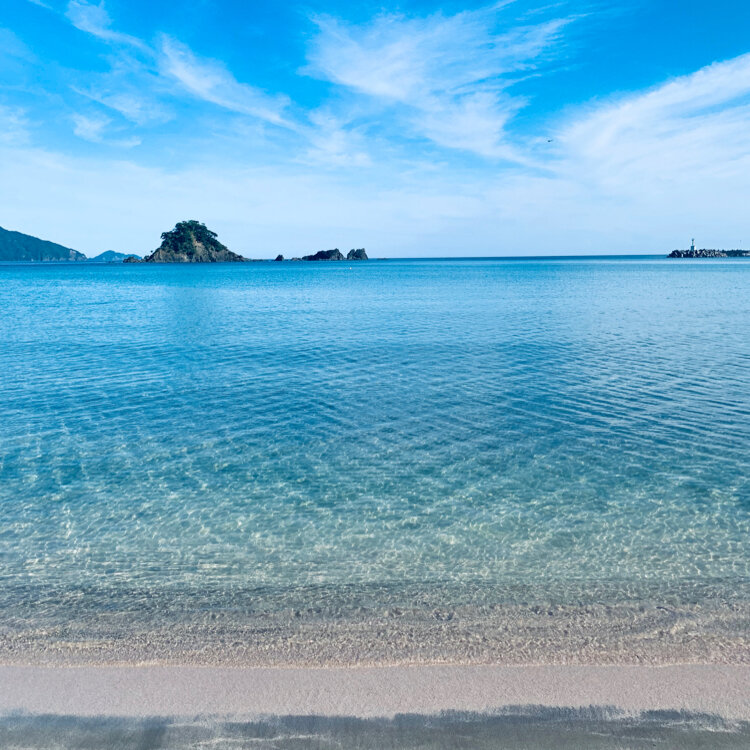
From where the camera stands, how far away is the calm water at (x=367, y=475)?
11555 millimetres

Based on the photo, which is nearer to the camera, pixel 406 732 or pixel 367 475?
pixel 406 732

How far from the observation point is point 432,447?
1916cm

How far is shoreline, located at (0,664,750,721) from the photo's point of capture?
772cm

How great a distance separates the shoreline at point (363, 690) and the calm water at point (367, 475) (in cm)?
213

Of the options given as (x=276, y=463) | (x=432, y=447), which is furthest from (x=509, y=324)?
(x=276, y=463)

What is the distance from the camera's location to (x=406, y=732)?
727 cm

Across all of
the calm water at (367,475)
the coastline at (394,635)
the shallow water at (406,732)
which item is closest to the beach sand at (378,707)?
the shallow water at (406,732)

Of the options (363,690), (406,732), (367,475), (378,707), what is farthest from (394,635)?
(367,475)

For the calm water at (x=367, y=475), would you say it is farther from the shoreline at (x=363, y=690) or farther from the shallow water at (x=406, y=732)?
the shallow water at (x=406, y=732)

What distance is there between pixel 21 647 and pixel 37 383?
24.3 meters

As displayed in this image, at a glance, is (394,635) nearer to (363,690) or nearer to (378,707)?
(363,690)

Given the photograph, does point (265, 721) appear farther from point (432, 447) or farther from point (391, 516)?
point (432, 447)

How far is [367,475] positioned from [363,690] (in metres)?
8.85

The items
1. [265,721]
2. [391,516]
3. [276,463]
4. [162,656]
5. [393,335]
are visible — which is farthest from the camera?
[393,335]
